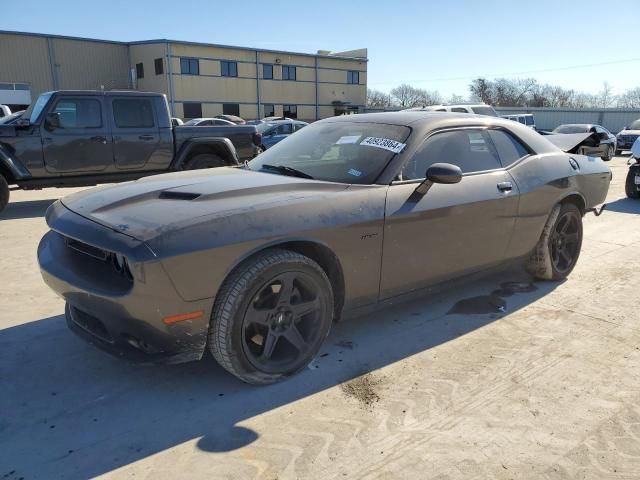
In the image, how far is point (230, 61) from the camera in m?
42.0

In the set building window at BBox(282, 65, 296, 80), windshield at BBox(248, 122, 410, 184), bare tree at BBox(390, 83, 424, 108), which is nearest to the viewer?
windshield at BBox(248, 122, 410, 184)

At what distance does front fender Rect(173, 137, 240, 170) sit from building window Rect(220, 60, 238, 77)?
34.6 m

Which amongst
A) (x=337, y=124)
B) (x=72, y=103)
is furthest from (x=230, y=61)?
(x=337, y=124)

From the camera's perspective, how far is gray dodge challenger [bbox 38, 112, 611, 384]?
257 centimetres

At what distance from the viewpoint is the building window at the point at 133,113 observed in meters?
→ 8.80

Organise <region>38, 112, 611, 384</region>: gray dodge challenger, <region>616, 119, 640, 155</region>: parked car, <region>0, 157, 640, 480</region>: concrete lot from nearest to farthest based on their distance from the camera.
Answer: <region>0, 157, 640, 480</region>: concrete lot < <region>38, 112, 611, 384</region>: gray dodge challenger < <region>616, 119, 640, 155</region>: parked car

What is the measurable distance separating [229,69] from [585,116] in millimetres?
28744

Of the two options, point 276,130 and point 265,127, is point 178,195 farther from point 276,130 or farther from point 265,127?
point 265,127

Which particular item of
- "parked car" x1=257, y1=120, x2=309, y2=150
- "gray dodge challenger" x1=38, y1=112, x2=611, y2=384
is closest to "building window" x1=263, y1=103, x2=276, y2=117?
"parked car" x1=257, y1=120, x2=309, y2=150

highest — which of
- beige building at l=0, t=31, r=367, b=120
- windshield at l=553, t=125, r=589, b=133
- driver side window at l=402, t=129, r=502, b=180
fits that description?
beige building at l=0, t=31, r=367, b=120

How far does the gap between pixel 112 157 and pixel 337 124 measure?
233 inches

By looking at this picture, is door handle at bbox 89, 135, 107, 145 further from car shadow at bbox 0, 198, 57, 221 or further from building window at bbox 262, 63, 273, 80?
building window at bbox 262, 63, 273, 80

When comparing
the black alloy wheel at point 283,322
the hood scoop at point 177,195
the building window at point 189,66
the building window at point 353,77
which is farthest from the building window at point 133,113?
the building window at point 353,77

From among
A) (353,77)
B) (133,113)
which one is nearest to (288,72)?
(353,77)
